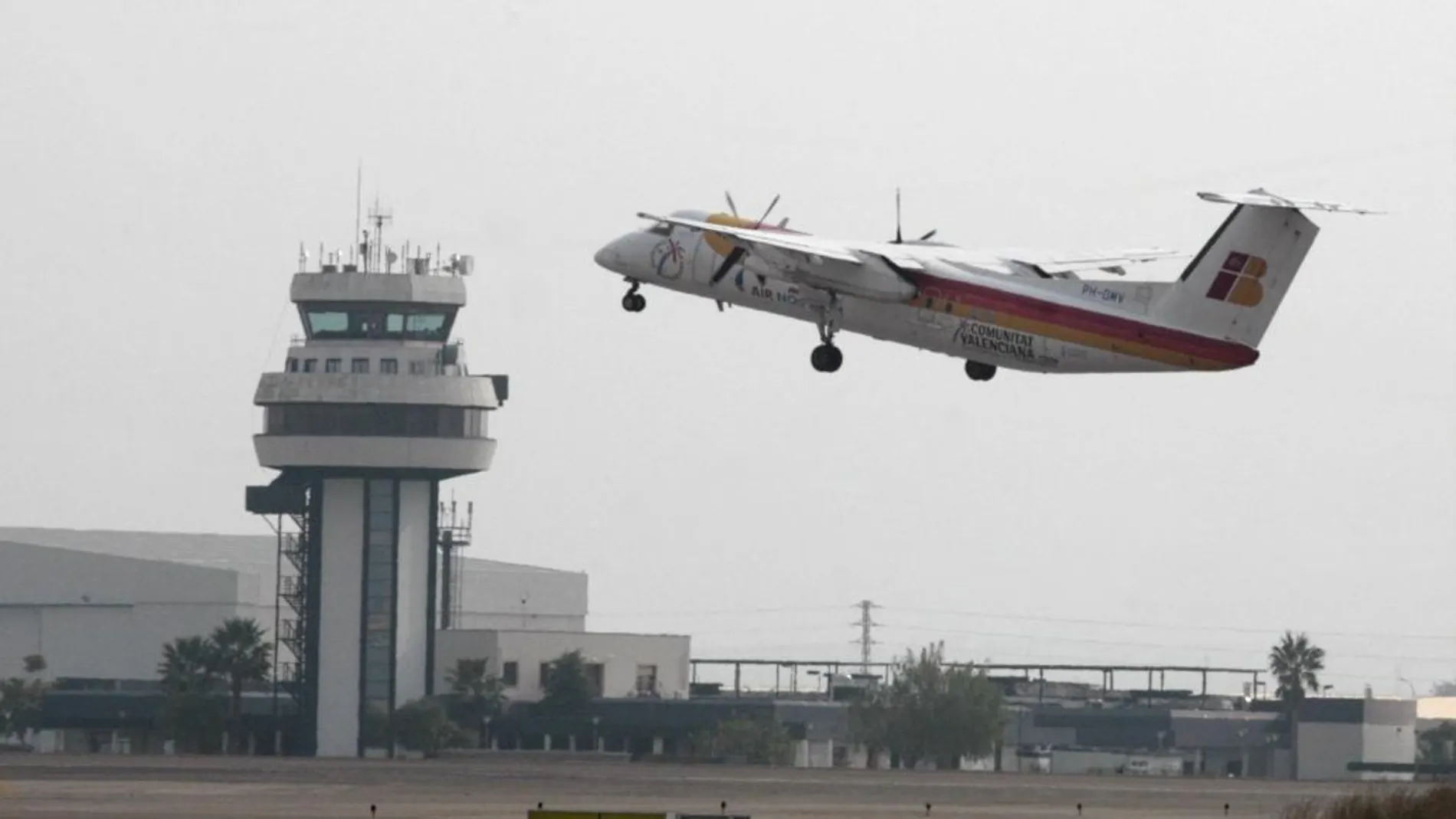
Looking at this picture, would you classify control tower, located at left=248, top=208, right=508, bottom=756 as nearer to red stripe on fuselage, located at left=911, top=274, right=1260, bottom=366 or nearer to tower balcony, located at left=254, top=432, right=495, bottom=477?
tower balcony, located at left=254, top=432, right=495, bottom=477

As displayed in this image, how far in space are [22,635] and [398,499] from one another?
32.3 meters

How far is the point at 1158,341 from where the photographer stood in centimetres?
6444

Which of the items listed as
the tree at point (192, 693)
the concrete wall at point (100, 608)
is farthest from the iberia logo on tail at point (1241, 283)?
the concrete wall at point (100, 608)

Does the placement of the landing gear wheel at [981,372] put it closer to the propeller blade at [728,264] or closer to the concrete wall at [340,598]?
the propeller blade at [728,264]

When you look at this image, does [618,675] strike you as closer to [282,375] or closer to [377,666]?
[377,666]

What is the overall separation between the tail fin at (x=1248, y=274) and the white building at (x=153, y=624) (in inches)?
4454

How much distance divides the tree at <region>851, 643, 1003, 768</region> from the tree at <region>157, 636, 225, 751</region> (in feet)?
119

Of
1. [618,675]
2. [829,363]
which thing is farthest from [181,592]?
[829,363]

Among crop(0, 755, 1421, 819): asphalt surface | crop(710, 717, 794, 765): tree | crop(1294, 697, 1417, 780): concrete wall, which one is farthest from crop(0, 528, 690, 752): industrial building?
crop(0, 755, 1421, 819): asphalt surface

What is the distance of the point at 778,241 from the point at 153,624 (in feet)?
405

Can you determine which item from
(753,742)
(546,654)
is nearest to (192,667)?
(546,654)

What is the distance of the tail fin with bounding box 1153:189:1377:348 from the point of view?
63.4 metres

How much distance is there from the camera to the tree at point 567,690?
168 meters

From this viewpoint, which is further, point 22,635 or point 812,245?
point 22,635
